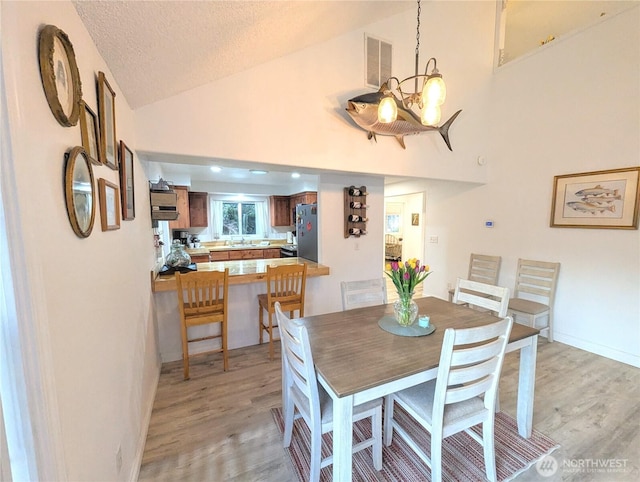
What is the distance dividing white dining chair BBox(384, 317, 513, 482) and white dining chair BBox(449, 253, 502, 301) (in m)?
2.46

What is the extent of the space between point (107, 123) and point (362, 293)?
6.56 feet

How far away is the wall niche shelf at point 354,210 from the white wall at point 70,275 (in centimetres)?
235

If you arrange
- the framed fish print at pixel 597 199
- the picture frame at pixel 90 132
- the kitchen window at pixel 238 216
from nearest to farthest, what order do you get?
the picture frame at pixel 90 132
the framed fish print at pixel 597 199
the kitchen window at pixel 238 216

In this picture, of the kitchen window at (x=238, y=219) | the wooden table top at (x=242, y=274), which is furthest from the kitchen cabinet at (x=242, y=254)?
the wooden table top at (x=242, y=274)

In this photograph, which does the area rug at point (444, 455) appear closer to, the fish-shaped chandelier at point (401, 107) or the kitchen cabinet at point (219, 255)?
the fish-shaped chandelier at point (401, 107)

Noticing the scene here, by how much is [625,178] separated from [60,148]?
4298 millimetres

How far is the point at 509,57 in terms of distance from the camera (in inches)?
159

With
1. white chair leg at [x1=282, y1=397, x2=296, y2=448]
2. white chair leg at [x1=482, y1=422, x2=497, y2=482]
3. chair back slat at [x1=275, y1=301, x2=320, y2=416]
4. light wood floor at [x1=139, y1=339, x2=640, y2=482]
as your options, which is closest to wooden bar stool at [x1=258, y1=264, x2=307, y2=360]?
light wood floor at [x1=139, y1=339, x2=640, y2=482]

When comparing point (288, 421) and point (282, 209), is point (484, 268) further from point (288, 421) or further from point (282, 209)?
point (282, 209)

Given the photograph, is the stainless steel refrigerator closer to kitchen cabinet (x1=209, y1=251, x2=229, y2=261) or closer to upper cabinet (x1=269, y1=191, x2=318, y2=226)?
kitchen cabinet (x1=209, y1=251, x2=229, y2=261)

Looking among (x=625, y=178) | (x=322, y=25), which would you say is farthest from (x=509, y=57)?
(x=322, y=25)

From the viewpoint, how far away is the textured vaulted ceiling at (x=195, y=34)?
1.19 metres

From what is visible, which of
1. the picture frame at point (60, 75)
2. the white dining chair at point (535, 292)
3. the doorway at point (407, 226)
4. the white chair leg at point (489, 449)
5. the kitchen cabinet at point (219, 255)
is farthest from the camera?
the kitchen cabinet at point (219, 255)

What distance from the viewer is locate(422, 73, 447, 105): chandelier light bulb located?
164 centimetres
